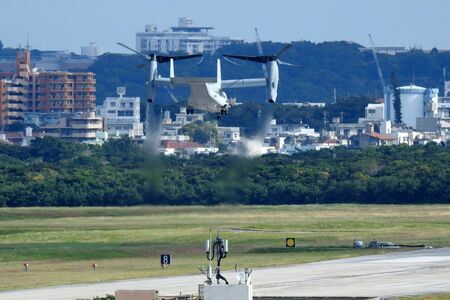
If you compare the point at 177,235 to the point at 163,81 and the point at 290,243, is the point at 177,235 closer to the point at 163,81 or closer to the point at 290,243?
the point at 290,243

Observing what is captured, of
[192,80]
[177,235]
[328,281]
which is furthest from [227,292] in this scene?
[177,235]

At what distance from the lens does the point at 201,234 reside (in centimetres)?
15925

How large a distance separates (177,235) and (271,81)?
35023 millimetres

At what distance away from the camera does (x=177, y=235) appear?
160 meters

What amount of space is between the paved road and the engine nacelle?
11224mm

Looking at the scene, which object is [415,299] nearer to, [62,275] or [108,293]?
[108,293]

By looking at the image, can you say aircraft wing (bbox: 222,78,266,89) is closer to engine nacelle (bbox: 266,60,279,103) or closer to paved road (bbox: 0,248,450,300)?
engine nacelle (bbox: 266,60,279,103)

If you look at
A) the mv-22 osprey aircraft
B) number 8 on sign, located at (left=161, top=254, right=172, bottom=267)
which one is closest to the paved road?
number 8 on sign, located at (left=161, top=254, right=172, bottom=267)

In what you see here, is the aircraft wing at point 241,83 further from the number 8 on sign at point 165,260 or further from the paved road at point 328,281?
the number 8 on sign at point 165,260

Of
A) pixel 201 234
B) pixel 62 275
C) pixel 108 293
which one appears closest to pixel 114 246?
pixel 201 234

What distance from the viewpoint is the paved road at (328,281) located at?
11456 cm

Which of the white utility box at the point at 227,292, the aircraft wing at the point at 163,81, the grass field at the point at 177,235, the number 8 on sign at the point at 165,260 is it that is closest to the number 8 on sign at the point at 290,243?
the grass field at the point at 177,235

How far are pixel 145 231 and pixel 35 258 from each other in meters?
23.6

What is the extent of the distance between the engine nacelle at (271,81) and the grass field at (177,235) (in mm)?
7521
